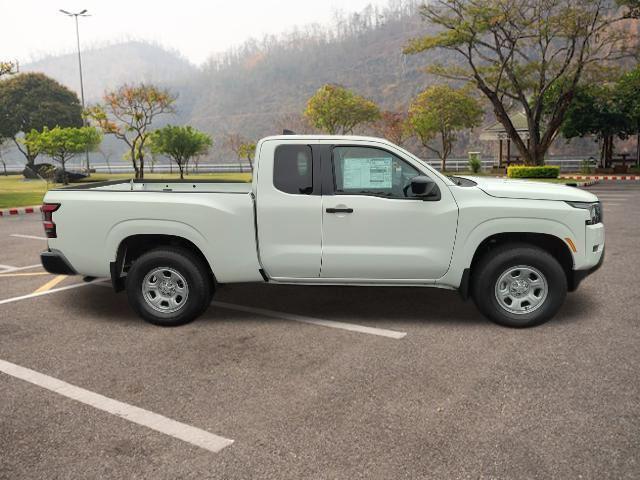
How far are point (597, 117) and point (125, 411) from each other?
40766 millimetres

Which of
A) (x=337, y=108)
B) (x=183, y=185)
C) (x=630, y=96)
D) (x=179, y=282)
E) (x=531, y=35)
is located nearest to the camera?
(x=179, y=282)

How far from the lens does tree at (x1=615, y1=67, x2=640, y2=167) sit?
35713 mm

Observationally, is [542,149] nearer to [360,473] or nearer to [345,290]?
[345,290]

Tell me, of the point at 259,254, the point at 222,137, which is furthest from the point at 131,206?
the point at 222,137

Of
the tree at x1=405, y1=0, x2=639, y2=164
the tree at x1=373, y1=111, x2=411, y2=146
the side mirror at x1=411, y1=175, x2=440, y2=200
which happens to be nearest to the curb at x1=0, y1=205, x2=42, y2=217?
the side mirror at x1=411, y1=175, x2=440, y2=200

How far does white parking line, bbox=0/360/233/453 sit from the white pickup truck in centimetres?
137

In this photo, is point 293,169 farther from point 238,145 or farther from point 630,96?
point 238,145

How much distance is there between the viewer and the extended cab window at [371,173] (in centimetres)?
546

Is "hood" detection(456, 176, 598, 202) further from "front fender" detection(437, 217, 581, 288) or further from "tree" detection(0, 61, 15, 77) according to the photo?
"tree" detection(0, 61, 15, 77)

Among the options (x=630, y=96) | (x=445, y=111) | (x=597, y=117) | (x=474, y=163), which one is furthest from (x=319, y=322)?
(x=445, y=111)

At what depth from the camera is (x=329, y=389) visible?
416 cm

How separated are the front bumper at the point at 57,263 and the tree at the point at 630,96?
124 ft

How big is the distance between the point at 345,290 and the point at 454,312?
1546 millimetres

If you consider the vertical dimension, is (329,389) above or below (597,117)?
below
